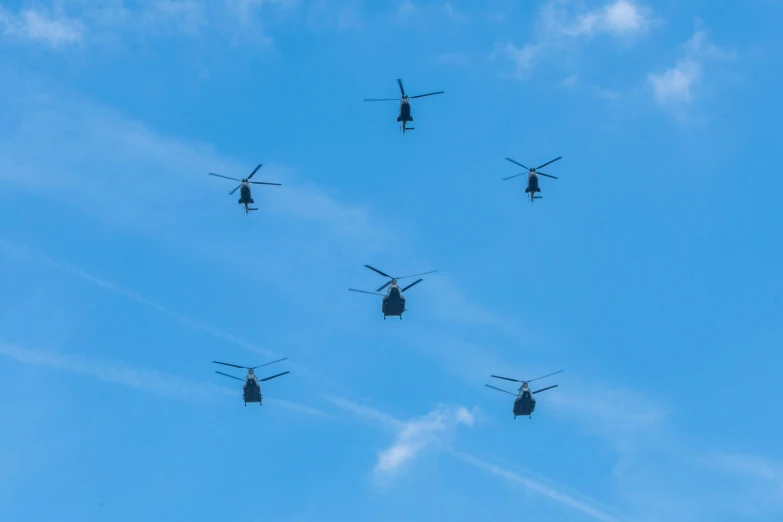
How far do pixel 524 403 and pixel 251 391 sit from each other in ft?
97.3

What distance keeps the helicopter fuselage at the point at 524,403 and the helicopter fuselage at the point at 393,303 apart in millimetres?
16385

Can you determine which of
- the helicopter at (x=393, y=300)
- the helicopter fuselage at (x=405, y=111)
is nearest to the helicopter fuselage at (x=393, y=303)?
the helicopter at (x=393, y=300)

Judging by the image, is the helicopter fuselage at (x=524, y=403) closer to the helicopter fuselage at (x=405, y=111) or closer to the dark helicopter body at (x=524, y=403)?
the dark helicopter body at (x=524, y=403)

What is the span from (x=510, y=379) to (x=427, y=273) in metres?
18.3

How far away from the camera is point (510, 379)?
277 feet

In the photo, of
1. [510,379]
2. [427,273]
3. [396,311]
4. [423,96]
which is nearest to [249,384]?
[396,311]

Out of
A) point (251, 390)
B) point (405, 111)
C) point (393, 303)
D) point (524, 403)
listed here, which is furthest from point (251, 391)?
point (405, 111)

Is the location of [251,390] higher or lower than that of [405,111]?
lower

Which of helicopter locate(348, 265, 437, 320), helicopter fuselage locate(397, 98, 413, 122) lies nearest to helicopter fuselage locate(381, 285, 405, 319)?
helicopter locate(348, 265, 437, 320)

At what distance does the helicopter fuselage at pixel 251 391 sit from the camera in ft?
258

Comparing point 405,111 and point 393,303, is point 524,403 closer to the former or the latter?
point 393,303

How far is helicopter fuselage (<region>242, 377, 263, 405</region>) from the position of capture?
258ft

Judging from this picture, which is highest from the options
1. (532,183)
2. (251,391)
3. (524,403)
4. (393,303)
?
(532,183)

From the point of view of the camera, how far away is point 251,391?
3105 inches
